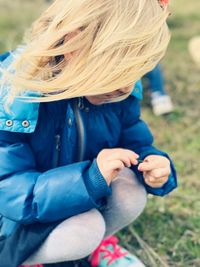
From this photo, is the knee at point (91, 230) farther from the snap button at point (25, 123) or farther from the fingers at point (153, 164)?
the snap button at point (25, 123)

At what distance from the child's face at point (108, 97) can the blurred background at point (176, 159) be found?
0.59 metres

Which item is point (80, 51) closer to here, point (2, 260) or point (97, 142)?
point (97, 142)

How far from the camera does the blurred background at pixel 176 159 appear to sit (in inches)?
76.5

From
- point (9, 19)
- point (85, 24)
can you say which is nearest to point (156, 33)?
point (85, 24)

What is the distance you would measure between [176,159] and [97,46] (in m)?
1.14

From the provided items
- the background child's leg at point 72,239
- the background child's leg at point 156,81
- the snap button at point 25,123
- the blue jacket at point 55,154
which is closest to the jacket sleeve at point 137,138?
the blue jacket at point 55,154

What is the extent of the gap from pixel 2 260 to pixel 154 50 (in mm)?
698

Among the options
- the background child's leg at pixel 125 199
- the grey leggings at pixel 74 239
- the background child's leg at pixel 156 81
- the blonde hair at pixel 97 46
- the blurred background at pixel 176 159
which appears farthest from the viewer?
the background child's leg at pixel 156 81

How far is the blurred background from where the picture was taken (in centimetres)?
194

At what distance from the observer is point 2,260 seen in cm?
161

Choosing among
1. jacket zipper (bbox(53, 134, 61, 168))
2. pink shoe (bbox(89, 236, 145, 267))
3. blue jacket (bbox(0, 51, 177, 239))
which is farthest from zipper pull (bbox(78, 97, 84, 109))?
pink shoe (bbox(89, 236, 145, 267))

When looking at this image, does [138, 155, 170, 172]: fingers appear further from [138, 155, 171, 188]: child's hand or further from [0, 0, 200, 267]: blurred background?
[0, 0, 200, 267]: blurred background

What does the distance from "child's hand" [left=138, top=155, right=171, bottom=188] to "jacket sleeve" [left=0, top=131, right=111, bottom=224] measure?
0.13 meters

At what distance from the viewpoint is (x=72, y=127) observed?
1621 millimetres
